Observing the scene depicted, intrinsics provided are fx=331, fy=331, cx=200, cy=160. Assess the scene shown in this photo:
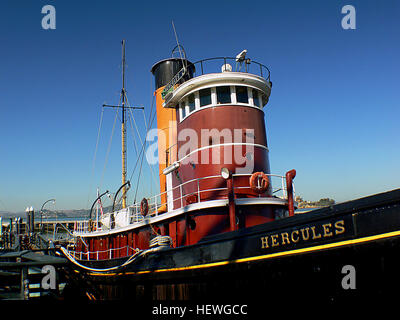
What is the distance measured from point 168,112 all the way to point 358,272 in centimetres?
1144

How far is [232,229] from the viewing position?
316 inches

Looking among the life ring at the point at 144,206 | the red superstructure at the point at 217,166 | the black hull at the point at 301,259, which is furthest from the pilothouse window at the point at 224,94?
the black hull at the point at 301,259

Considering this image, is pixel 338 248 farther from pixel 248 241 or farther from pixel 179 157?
pixel 179 157

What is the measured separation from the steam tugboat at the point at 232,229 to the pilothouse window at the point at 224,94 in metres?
0.03

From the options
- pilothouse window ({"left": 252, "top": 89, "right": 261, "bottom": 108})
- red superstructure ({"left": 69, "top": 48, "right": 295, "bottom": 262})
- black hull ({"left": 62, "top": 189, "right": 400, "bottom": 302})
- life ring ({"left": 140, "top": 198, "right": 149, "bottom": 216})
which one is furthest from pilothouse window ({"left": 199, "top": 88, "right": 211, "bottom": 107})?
black hull ({"left": 62, "top": 189, "right": 400, "bottom": 302})

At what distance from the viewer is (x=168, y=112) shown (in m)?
15.2

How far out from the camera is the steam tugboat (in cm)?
525

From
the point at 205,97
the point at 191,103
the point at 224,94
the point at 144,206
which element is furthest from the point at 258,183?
the point at 144,206

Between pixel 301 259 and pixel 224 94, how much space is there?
6.52 meters

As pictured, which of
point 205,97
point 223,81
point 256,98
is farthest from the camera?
point 256,98

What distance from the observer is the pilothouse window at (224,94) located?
1084cm

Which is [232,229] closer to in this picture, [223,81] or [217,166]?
[217,166]

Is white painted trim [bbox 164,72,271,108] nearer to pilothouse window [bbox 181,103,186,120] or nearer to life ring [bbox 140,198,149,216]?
pilothouse window [bbox 181,103,186,120]
